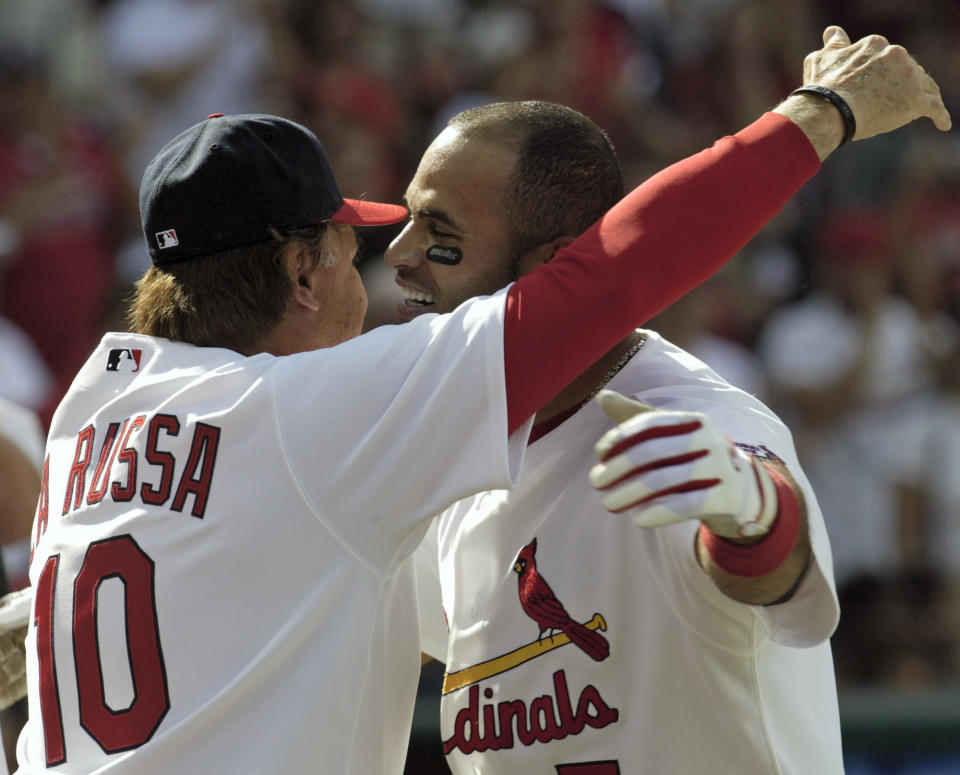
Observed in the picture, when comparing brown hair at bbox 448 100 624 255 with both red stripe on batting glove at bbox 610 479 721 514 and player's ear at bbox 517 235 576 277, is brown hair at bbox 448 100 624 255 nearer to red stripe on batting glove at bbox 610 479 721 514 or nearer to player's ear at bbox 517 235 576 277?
player's ear at bbox 517 235 576 277

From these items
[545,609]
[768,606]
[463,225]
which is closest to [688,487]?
[768,606]

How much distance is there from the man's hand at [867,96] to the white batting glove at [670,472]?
730 mm

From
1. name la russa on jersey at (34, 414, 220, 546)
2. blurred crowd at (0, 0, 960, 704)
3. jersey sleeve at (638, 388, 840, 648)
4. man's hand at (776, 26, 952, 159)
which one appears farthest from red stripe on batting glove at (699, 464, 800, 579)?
blurred crowd at (0, 0, 960, 704)

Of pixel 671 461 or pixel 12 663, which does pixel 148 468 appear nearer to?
pixel 671 461

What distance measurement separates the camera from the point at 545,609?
2.25 m

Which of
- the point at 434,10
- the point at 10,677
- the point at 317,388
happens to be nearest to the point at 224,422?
the point at 317,388

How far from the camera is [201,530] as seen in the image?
2.05m

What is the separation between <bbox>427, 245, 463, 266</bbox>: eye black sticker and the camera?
255cm

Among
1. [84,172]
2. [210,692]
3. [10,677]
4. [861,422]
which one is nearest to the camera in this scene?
[210,692]

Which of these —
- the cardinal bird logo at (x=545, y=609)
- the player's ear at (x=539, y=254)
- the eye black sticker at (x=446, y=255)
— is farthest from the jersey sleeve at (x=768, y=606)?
the eye black sticker at (x=446, y=255)

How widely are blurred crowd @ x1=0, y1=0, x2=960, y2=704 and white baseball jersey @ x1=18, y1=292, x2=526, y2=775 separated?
3.16m

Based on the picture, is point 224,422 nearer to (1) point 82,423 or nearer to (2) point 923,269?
(1) point 82,423

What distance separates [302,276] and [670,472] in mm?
951

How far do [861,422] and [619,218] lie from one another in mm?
3957
